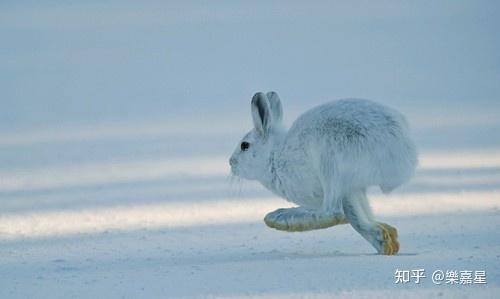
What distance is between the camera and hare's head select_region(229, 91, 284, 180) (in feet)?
19.6

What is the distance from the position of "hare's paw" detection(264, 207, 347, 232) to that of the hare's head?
38cm

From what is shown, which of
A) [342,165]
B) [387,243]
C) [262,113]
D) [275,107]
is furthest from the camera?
[275,107]

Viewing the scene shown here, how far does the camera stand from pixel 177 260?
5707mm

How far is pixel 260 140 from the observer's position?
602 centimetres

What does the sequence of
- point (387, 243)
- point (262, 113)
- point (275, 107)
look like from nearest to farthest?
1. point (387, 243)
2. point (262, 113)
3. point (275, 107)

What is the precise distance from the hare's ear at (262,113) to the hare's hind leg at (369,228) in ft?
1.95

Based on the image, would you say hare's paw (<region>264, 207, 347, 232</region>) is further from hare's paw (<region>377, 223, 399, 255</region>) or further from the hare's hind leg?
hare's paw (<region>377, 223, 399, 255</region>)

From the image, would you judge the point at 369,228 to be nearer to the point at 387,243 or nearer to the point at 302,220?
the point at 387,243

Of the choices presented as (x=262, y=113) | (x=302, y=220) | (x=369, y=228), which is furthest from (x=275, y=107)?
(x=369, y=228)

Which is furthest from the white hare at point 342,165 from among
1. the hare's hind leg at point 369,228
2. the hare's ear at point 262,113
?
the hare's ear at point 262,113

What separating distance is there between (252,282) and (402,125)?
102 centimetres

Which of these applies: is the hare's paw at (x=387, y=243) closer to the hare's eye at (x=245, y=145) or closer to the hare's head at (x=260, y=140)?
the hare's head at (x=260, y=140)

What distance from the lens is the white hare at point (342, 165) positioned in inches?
215

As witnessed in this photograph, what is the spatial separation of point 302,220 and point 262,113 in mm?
615
